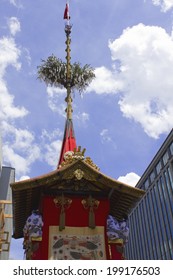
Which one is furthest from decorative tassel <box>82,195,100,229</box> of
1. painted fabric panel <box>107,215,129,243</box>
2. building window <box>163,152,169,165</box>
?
building window <box>163,152,169,165</box>

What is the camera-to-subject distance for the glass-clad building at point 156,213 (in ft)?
170

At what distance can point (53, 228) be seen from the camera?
10203 millimetres

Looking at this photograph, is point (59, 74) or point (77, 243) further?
point (59, 74)

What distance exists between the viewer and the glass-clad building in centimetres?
5169

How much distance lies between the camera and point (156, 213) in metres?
57.3

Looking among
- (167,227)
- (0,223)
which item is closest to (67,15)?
(0,223)

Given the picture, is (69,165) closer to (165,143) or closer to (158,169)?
(165,143)

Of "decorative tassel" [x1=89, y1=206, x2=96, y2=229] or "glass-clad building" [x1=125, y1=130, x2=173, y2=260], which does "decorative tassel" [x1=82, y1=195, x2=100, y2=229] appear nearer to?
"decorative tassel" [x1=89, y1=206, x2=96, y2=229]

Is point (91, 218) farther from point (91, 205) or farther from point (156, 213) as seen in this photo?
point (156, 213)

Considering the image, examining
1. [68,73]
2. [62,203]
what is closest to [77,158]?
[62,203]

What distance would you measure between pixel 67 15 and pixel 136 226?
190 feet

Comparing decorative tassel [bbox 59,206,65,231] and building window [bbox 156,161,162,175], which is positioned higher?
building window [bbox 156,161,162,175]

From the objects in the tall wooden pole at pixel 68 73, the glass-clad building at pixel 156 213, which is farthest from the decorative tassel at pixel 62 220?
the glass-clad building at pixel 156 213
